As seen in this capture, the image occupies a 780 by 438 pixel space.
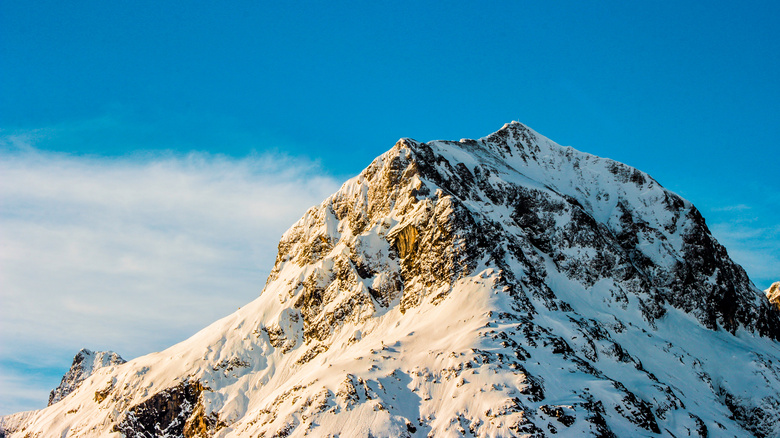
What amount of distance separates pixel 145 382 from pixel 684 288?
490 ft

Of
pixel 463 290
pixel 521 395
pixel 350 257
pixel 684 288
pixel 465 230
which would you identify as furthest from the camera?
pixel 684 288

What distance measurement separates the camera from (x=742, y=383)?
16062 cm

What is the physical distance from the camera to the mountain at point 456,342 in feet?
412

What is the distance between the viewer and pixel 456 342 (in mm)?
139000

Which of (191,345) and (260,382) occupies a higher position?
(191,345)

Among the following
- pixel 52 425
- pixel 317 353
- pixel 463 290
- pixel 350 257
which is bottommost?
pixel 52 425

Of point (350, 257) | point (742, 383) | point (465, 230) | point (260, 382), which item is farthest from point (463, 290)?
point (742, 383)

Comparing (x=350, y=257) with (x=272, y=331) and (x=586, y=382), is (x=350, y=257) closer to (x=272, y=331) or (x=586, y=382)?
(x=272, y=331)

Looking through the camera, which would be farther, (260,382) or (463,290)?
(260,382)

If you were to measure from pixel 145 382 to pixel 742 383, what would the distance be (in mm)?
149870

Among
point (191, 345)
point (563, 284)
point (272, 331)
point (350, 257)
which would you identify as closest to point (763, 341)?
point (563, 284)

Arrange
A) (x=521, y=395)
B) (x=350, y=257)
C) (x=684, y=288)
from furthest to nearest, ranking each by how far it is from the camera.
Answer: (x=684, y=288)
(x=350, y=257)
(x=521, y=395)

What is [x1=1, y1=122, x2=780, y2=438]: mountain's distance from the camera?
412 feet

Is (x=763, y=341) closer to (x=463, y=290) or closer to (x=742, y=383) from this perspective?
(x=742, y=383)
